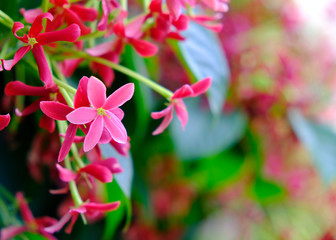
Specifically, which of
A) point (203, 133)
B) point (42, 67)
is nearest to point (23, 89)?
point (42, 67)

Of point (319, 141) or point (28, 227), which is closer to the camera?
point (28, 227)

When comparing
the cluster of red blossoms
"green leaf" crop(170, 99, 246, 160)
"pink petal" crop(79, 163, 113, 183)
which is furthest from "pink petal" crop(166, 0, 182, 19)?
"green leaf" crop(170, 99, 246, 160)

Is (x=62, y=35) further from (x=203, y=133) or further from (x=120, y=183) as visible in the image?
(x=203, y=133)

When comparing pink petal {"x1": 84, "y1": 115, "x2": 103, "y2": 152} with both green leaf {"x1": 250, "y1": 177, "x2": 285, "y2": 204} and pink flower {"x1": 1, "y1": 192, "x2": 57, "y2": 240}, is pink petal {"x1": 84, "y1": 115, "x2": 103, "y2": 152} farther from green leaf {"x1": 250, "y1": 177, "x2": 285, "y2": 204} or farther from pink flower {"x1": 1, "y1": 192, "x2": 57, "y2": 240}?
green leaf {"x1": 250, "y1": 177, "x2": 285, "y2": 204}

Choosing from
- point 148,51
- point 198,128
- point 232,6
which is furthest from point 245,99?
point 148,51

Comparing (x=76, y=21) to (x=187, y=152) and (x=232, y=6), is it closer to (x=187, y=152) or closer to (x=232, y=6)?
(x=187, y=152)
